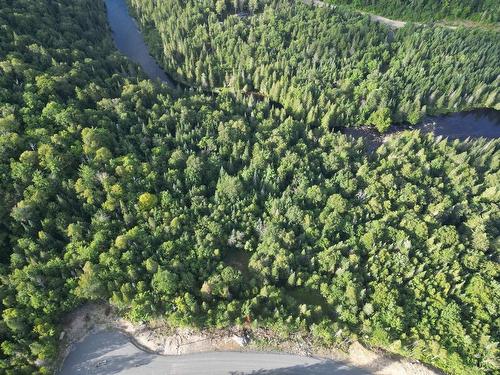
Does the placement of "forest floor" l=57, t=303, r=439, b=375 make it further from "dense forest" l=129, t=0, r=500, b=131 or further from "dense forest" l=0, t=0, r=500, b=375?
"dense forest" l=129, t=0, r=500, b=131

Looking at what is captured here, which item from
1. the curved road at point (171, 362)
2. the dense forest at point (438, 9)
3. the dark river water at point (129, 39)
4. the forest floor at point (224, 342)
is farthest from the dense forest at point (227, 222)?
the dense forest at point (438, 9)

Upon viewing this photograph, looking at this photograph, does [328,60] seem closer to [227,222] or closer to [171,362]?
[227,222]

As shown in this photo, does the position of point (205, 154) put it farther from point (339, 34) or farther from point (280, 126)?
point (339, 34)

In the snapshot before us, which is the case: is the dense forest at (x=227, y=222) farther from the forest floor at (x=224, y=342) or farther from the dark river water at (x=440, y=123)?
the dark river water at (x=440, y=123)

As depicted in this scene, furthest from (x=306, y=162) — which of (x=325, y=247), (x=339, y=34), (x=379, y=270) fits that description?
(x=339, y=34)

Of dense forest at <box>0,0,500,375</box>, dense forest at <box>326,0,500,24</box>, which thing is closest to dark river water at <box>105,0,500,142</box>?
dense forest at <box>0,0,500,375</box>

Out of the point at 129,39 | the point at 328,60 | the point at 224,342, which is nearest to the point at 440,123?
the point at 328,60
